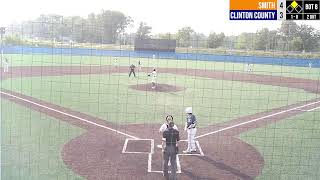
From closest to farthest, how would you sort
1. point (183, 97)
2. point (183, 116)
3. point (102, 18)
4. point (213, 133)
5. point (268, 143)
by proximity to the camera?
point (268, 143) < point (213, 133) < point (183, 116) < point (183, 97) < point (102, 18)

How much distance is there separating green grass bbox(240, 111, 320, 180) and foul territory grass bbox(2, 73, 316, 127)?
2222 millimetres

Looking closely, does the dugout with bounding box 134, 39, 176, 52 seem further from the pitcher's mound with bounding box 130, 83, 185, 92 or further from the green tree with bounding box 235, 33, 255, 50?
the pitcher's mound with bounding box 130, 83, 185, 92

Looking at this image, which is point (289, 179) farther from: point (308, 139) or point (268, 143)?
point (308, 139)

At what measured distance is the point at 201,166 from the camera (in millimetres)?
9172

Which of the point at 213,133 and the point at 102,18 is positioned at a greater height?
the point at 102,18

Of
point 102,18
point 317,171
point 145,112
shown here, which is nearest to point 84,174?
point 317,171

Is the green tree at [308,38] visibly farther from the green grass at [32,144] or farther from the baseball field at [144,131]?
the green grass at [32,144]

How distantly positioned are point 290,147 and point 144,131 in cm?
476

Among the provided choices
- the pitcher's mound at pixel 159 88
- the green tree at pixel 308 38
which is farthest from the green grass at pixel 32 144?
the green tree at pixel 308 38

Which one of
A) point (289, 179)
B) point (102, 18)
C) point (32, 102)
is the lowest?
point (289, 179)

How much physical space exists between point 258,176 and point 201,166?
1415mm
